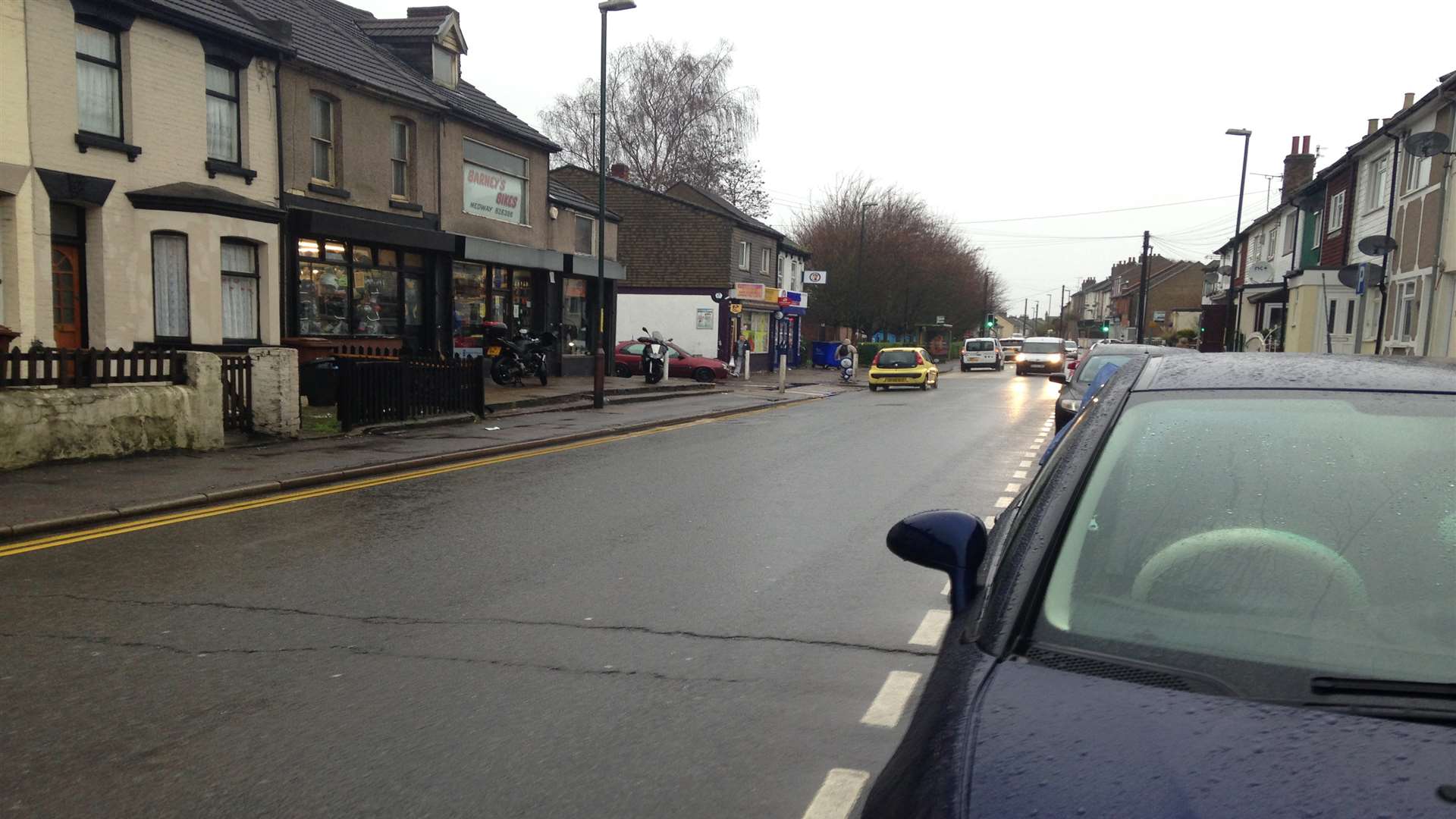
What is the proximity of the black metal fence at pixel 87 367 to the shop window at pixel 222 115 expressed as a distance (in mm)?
7064

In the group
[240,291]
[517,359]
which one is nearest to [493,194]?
[517,359]

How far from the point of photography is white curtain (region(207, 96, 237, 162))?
17891mm

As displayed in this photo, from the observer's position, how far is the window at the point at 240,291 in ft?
58.5

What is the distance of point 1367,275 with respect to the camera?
1928 cm

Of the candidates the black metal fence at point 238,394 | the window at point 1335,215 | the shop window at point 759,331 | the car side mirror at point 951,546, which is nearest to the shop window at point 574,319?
the shop window at point 759,331

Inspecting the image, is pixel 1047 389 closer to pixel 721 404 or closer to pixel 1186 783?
pixel 721 404

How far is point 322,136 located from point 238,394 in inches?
340

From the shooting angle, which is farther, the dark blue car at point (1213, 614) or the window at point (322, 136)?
the window at point (322, 136)

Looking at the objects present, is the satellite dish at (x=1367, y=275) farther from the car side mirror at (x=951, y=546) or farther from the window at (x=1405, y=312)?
the car side mirror at (x=951, y=546)

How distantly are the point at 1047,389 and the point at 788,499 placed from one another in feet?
88.8

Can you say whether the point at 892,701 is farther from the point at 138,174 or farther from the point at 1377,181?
the point at 1377,181

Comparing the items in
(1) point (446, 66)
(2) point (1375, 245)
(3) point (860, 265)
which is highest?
(1) point (446, 66)

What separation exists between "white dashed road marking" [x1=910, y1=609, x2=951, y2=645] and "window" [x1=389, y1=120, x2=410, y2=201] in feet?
63.2

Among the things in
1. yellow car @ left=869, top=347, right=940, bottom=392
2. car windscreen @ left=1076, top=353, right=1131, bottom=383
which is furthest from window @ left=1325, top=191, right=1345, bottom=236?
car windscreen @ left=1076, top=353, right=1131, bottom=383
